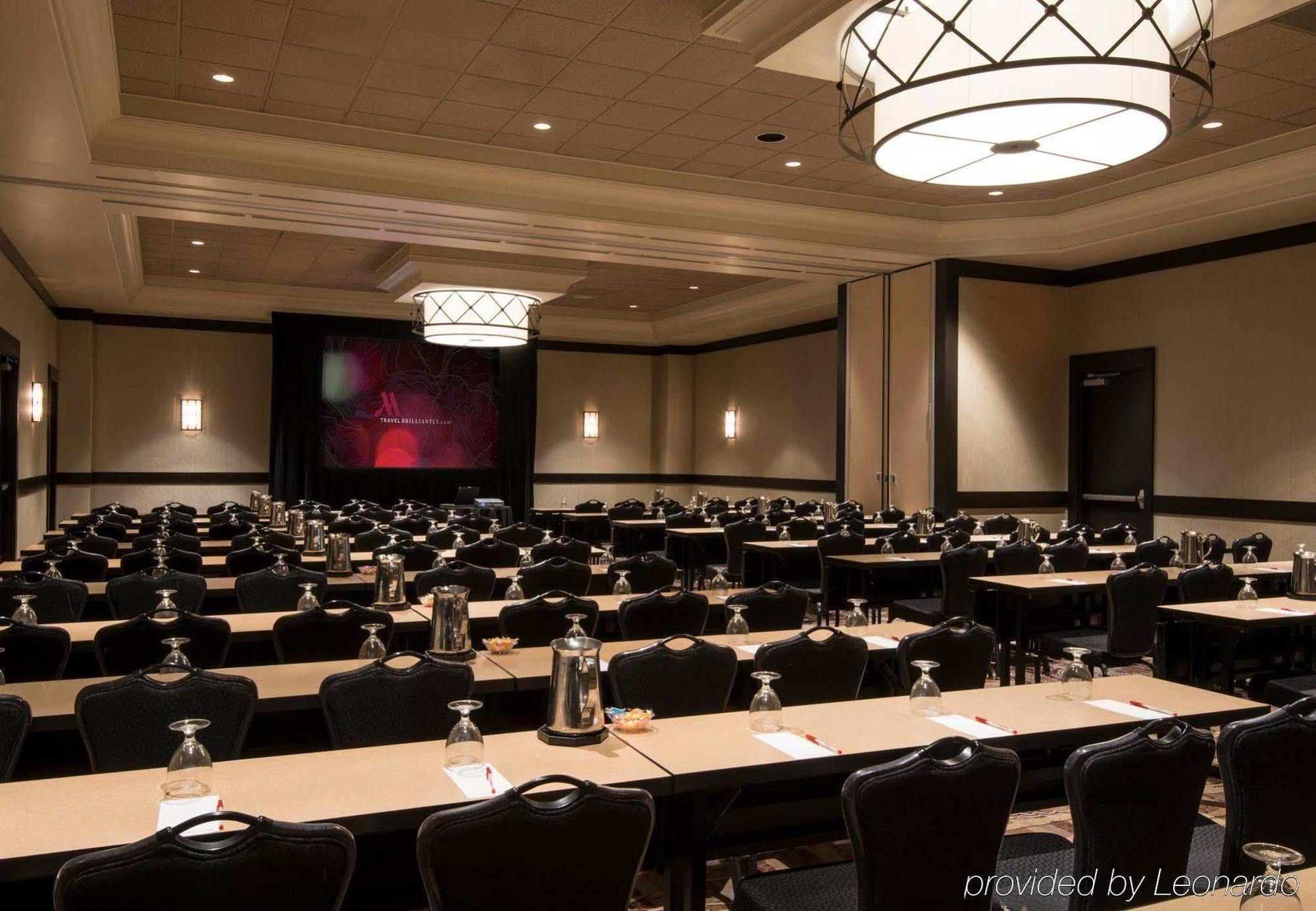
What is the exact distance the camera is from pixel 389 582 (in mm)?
5332

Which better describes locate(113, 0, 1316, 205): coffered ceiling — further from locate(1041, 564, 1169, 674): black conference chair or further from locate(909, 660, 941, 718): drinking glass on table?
locate(909, 660, 941, 718): drinking glass on table

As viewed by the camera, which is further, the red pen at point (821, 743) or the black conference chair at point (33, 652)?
the black conference chair at point (33, 652)

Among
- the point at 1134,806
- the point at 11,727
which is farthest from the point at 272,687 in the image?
the point at 1134,806

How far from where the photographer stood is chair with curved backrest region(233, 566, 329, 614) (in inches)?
229

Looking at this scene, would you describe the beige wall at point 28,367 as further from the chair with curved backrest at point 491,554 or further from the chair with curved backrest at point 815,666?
the chair with curved backrest at point 815,666

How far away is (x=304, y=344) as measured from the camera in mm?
17062

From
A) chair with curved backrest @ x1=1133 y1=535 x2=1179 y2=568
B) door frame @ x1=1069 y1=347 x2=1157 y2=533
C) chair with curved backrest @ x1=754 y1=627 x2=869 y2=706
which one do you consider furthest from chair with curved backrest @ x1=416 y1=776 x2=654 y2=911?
door frame @ x1=1069 y1=347 x2=1157 y2=533

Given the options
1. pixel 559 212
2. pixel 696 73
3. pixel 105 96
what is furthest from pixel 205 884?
pixel 559 212

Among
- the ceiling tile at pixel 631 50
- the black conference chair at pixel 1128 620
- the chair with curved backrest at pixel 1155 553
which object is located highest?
the ceiling tile at pixel 631 50

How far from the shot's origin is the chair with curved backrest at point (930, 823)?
2.34 meters

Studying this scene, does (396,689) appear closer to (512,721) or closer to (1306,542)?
(512,721)

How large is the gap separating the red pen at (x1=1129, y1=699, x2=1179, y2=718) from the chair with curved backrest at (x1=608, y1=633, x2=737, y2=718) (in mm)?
1334

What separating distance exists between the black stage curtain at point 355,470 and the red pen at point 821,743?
14966 mm

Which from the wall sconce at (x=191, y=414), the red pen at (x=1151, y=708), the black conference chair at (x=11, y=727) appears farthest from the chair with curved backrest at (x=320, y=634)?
the wall sconce at (x=191, y=414)
